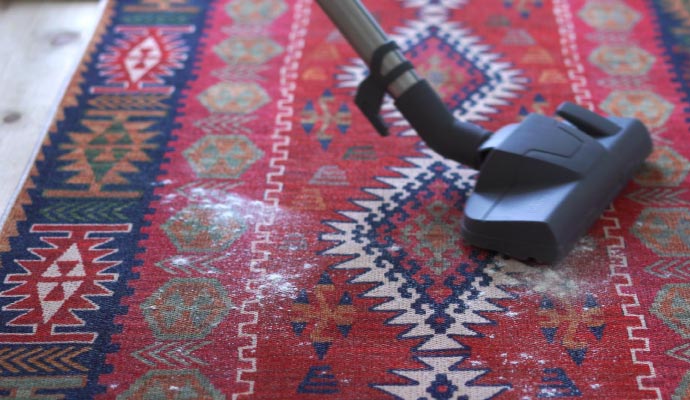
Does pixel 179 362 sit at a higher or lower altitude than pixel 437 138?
lower

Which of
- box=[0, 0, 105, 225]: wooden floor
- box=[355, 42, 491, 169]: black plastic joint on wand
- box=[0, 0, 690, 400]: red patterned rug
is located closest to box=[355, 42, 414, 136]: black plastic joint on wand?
box=[355, 42, 491, 169]: black plastic joint on wand

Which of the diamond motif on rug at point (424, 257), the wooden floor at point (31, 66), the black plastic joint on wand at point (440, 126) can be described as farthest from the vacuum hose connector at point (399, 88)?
the wooden floor at point (31, 66)

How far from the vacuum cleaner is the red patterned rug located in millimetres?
63

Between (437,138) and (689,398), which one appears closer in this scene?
(689,398)

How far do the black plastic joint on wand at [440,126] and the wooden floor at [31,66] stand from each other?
Result: 0.77 metres

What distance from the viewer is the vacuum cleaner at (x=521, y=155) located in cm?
146

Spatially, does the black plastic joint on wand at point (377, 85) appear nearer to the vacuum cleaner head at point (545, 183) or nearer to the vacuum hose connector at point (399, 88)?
the vacuum hose connector at point (399, 88)

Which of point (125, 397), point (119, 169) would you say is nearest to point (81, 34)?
point (119, 169)

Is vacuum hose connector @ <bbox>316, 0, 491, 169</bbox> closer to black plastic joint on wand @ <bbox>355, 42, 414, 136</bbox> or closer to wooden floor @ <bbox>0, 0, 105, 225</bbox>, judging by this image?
black plastic joint on wand @ <bbox>355, 42, 414, 136</bbox>

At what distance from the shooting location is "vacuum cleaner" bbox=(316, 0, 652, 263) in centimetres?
146

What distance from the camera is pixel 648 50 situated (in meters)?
2.05

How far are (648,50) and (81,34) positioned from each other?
53.9 inches

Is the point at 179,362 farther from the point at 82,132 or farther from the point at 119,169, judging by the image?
the point at 82,132

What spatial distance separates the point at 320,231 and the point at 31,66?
91 cm
